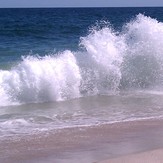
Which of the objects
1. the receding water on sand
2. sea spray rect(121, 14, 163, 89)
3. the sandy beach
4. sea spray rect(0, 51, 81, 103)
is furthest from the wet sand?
sea spray rect(121, 14, 163, 89)

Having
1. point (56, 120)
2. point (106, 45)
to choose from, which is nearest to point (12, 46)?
point (106, 45)

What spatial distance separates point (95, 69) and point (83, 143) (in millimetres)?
5416

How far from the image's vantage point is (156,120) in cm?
819

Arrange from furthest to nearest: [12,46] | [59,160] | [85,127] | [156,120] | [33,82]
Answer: [12,46]
[33,82]
[156,120]
[85,127]
[59,160]

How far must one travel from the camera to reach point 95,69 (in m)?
12.0

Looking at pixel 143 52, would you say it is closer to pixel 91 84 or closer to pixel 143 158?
pixel 91 84

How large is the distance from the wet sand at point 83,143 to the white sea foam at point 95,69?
3.03 meters

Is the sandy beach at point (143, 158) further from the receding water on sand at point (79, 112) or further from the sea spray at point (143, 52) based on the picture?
the sea spray at point (143, 52)

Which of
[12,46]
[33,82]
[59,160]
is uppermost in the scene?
[12,46]

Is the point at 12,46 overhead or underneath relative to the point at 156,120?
overhead

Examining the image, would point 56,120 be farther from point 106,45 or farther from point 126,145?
point 106,45

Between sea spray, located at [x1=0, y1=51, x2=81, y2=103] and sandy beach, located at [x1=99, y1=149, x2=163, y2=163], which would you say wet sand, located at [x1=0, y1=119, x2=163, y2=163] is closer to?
sandy beach, located at [x1=99, y1=149, x2=163, y2=163]

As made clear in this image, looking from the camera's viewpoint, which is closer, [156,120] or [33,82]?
[156,120]

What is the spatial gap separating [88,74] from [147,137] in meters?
4.88
